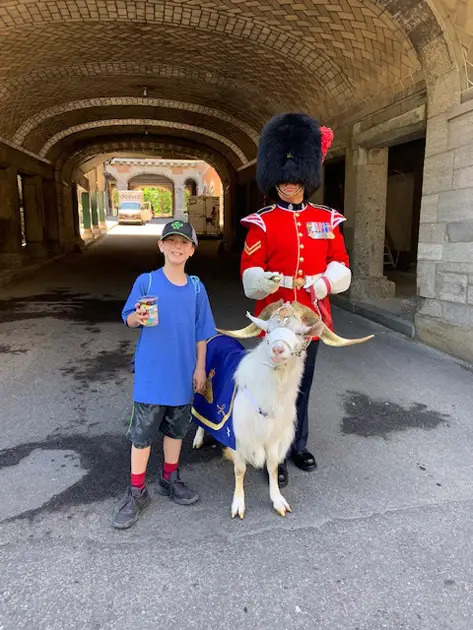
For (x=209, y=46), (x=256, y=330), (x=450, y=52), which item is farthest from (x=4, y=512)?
(x=209, y=46)

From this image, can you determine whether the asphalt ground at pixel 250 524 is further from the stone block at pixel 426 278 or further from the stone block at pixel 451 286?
the stone block at pixel 426 278

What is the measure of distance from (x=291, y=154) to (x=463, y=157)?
358 centimetres

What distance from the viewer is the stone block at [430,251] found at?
20.1 feet

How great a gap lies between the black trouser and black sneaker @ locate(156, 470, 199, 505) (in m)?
0.87

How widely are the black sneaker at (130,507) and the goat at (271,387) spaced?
21.4 inches

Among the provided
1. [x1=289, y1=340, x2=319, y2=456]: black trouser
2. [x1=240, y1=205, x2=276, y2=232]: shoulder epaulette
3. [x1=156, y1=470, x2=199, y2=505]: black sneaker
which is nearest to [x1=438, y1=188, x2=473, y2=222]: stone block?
[x1=289, y1=340, x2=319, y2=456]: black trouser

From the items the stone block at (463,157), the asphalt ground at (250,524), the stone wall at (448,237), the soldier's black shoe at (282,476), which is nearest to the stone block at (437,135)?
the stone wall at (448,237)

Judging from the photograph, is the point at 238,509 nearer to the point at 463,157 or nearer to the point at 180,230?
the point at 180,230

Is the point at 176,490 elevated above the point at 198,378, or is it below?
below

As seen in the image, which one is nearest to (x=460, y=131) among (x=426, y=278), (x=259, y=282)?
(x=426, y=278)

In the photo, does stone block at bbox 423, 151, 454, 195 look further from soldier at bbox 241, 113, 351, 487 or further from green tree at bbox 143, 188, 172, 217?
green tree at bbox 143, 188, 172, 217

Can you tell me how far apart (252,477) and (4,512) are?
157 cm

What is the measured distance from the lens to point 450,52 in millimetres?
5570

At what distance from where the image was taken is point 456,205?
5.79 m
